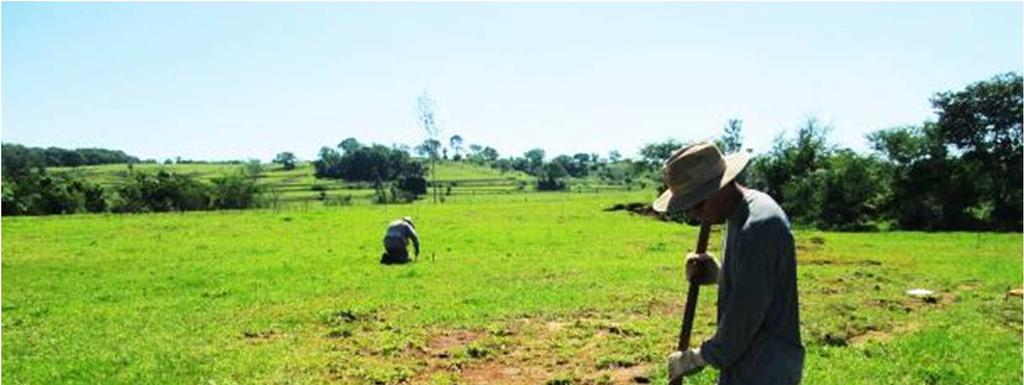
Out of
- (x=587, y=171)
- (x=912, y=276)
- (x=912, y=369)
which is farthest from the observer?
(x=587, y=171)

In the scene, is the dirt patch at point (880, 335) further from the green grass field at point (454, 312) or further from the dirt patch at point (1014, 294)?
the dirt patch at point (1014, 294)

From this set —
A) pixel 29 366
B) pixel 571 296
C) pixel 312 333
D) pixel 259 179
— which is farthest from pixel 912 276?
pixel 259 179

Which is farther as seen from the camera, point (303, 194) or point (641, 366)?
point (303, 194)

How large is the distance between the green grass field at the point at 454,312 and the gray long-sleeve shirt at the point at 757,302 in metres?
6.46

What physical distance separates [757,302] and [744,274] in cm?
17

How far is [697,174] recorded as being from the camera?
16.2ft

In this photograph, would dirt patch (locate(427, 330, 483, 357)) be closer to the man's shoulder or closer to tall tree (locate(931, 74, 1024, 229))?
the man's shoulder

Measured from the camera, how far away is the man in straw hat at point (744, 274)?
4586mm

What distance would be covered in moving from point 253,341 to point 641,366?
682cm

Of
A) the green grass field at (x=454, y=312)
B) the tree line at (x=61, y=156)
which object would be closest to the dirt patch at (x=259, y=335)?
the green grass field at (x=454, y=312)

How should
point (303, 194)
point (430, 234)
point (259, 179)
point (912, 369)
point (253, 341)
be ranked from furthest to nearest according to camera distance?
point (259, 179), point (303, 194), point (430, 234), point (253, 341), point (912, 369)

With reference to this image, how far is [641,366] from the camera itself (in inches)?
482

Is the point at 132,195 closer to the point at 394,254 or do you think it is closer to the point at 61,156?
the point at 394,254

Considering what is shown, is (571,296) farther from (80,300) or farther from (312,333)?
(80,300)
